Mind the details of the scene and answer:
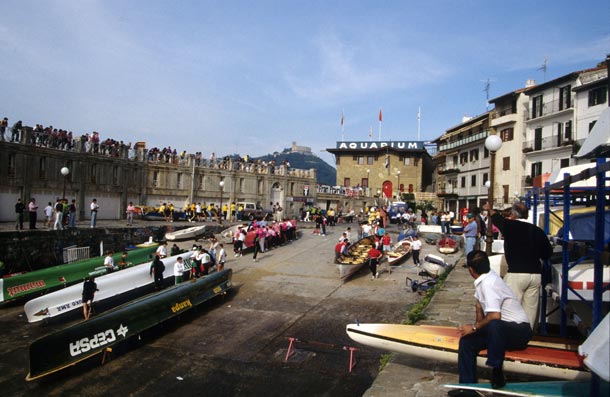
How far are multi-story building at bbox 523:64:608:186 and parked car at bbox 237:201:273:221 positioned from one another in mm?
26117

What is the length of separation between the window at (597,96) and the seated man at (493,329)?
3695cm

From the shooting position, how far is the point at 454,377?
22.0 feet

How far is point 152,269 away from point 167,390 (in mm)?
9925

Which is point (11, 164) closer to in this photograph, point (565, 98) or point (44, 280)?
point (44, 280)

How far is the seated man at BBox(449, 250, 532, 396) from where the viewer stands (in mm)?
5336

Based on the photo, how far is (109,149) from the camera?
35.7 metres

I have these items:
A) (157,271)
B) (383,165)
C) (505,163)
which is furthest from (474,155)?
(157,271)

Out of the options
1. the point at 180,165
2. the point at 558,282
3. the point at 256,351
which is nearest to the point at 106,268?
the point at 256,351

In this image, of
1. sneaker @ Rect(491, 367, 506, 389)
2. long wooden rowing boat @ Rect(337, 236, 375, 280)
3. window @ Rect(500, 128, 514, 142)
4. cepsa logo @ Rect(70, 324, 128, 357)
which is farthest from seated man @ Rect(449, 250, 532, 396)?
window @ Rect(500, 128, 514, 142)

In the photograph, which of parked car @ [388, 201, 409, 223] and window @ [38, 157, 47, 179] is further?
parked car @ [388, 201, 409, 223]

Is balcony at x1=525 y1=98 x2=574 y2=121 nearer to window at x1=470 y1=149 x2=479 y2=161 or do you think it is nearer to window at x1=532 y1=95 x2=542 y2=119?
window at x1=532 y1=95 x2=542 y2=119

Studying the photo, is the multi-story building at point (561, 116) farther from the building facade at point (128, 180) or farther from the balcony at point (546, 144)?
the building facade at point (128, 180)

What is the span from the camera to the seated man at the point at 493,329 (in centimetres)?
534

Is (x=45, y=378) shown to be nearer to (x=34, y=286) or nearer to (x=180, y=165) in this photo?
(x=34, y=286)
